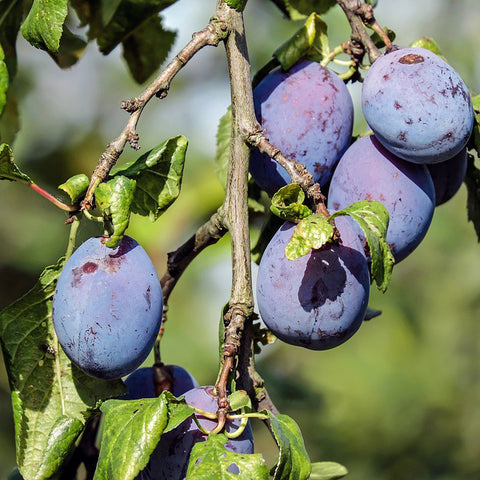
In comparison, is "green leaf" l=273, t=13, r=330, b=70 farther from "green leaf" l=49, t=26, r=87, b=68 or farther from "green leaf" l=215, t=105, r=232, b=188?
"green leaf" l=49, t=26, r=87, b=68

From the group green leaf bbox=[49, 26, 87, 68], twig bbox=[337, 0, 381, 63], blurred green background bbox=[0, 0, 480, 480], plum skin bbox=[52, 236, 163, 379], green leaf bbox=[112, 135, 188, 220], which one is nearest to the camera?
plum skin bbox=[52, 236, 163, 379]

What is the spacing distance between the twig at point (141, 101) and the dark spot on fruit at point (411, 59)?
216 millimetres

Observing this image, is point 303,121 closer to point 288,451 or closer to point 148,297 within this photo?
point 148,297

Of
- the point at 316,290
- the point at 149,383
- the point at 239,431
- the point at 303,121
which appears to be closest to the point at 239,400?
the point at 239,431

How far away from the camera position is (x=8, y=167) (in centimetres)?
84

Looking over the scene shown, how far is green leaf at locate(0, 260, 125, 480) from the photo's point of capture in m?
0.93

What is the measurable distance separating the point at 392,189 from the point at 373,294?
213 centimetres

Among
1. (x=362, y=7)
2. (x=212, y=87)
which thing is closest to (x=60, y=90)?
(x=212, y=87)

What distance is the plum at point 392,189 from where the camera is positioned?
997 mm

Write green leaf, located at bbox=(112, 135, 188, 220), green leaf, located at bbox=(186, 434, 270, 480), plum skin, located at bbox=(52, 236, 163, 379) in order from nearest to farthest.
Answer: green leaf, located at bbox=(186, 434, 270, 480) < plum skin, located at bbox=(52, 236, 163, 379) < green leaf, located at bbox=(112, 135, 188, 220)

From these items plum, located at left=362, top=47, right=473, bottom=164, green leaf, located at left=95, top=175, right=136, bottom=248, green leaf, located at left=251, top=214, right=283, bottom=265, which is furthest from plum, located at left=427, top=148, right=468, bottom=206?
green leaf, located at left=95, top=175, right=136, bottom=248

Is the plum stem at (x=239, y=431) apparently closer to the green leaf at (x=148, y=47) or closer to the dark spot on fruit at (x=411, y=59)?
the dark spot on fruit at (x=411, y=59)

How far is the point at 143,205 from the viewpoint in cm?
96

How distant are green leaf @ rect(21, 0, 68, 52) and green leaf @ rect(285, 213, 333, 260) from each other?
33 centimetres
